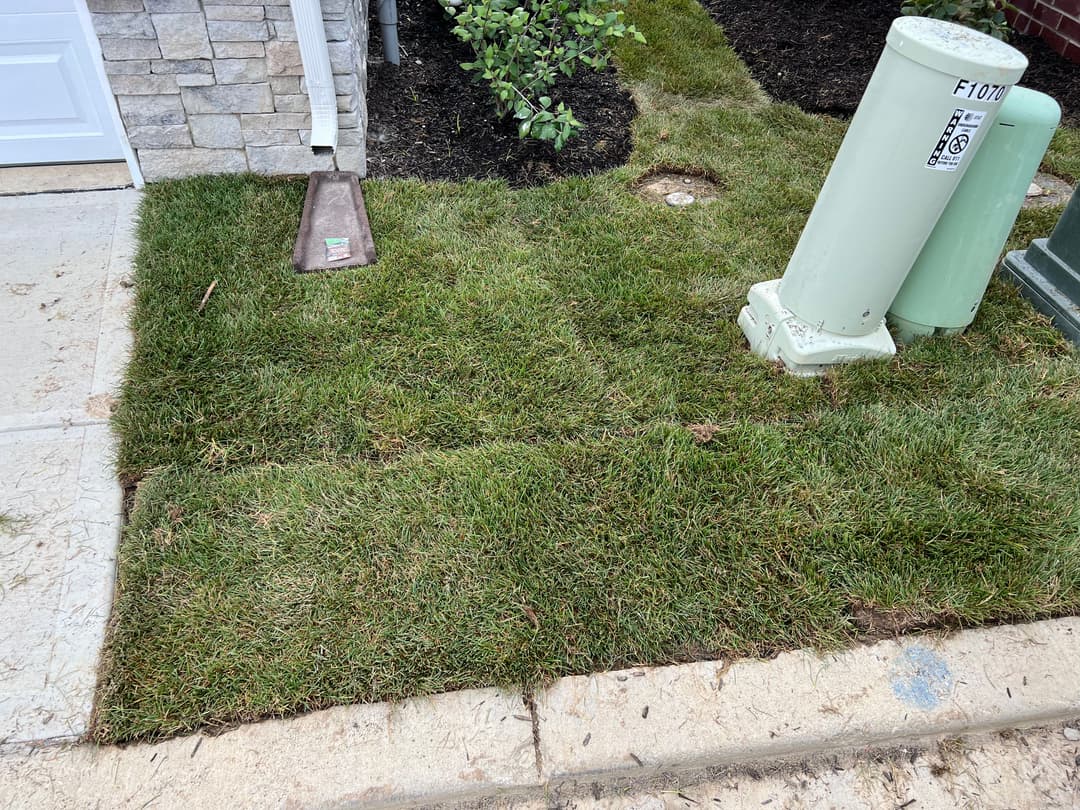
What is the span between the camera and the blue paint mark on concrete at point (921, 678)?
76.9 inches

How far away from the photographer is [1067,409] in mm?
2695

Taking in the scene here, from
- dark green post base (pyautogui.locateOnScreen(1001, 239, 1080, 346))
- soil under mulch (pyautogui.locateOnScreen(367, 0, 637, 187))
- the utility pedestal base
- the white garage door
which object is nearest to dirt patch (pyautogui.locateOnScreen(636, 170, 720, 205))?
soil under mulch (pyautogui.locateOnScreen(367, 0, 637, 187))

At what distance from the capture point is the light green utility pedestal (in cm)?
249

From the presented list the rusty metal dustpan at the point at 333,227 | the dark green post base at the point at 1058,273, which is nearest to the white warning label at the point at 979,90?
the dark green post base at the point at 1058,273

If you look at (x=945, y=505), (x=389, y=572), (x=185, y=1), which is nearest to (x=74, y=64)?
(x=185, y=1)

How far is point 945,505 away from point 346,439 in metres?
2.05

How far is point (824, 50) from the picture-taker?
5.43m

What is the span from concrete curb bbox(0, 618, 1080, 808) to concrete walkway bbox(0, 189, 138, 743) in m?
0.21

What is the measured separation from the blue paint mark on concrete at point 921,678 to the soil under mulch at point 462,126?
9.47 ft

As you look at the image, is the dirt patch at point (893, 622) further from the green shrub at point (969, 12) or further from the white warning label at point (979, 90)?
the green shrub at point (969, 12)

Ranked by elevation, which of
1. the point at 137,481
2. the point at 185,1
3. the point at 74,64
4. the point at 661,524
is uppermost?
the point at 185,1

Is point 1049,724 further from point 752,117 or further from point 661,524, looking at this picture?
point 752,117

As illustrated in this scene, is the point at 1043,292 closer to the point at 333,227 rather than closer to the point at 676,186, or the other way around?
the point at 676,186

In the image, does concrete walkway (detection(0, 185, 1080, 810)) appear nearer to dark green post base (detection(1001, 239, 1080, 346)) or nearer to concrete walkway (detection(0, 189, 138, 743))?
concrete walkway (detection(0, 189, 138, 743))
